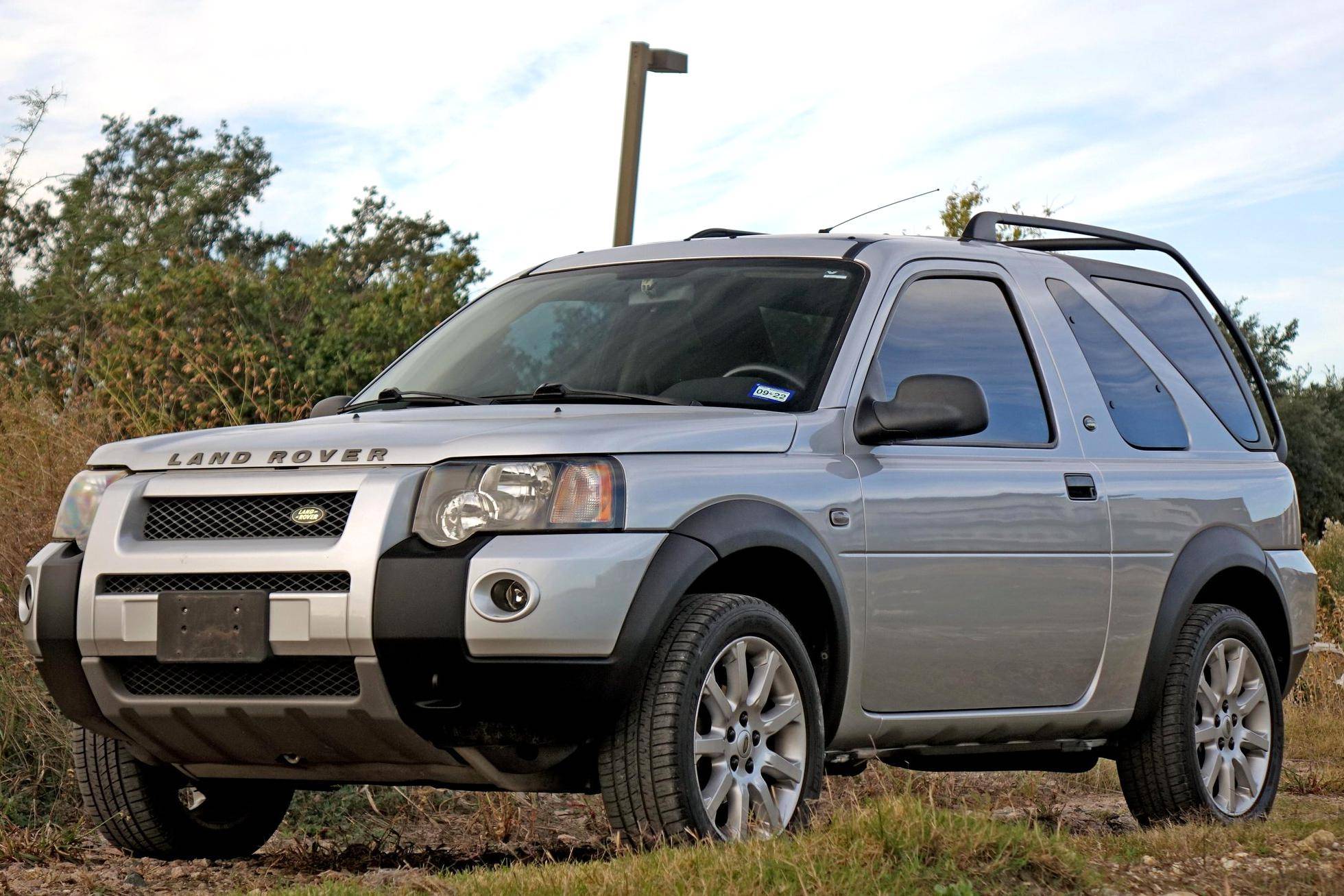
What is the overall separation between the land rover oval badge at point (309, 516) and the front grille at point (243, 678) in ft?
1.13

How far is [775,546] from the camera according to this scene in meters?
4.88

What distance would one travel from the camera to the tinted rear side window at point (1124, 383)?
664cm

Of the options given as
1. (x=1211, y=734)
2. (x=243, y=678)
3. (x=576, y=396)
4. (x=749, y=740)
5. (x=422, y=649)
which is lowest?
(x=1211, y=734)

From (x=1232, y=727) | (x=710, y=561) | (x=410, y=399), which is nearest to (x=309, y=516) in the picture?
(x=710, y=561)

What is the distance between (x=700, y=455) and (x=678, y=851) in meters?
1.09

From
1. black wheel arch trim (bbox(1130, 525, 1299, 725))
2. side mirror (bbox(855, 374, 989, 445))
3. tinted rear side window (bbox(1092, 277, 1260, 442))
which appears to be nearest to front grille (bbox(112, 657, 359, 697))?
side mirror (bbox(855, 374, 989, 445))

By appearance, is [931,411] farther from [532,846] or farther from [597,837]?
[532,846]

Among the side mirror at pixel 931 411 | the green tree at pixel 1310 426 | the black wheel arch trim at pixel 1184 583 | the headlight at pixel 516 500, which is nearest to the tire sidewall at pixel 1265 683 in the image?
the black wheel arch trim at pixel 1184 583

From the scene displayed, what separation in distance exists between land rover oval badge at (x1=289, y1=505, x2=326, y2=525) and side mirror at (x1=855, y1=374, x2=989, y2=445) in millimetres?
1660

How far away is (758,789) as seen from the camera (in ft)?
15.9

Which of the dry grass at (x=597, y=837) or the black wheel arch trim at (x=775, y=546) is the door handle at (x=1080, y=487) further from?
the black wheel arch trim at (x=775, y=546)

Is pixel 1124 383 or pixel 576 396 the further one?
pixel 1124 383

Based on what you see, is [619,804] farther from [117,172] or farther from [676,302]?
[117,172]

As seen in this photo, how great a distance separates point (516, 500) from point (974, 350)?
2.26 m
